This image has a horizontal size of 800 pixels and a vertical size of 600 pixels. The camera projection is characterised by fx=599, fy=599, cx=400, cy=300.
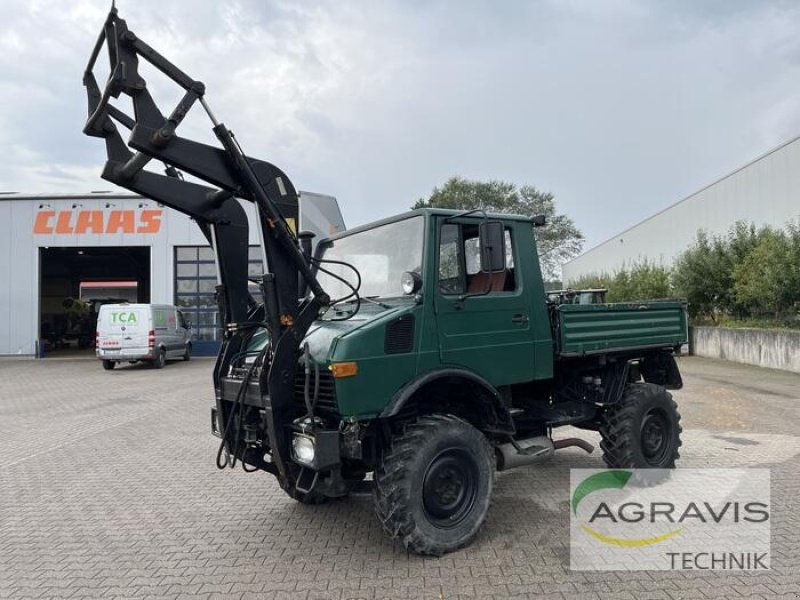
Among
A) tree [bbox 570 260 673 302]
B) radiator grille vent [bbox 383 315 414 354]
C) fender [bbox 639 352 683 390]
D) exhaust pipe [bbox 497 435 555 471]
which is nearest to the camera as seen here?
radiator grille vent [bbox 383 315 414 354]

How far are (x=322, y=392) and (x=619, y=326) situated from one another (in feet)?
9.93

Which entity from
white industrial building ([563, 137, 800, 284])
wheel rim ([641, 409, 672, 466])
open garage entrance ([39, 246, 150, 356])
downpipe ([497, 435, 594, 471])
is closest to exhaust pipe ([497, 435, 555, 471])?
downpipe ([497, 435, 594, 471])

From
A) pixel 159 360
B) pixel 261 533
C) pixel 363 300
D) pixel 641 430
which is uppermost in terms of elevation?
pixel 363 300

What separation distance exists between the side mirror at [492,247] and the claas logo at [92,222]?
72.9ft

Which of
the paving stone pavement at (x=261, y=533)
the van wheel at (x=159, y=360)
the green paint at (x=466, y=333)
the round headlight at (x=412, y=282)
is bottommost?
the paving stone pavement at (x=261, y=533)

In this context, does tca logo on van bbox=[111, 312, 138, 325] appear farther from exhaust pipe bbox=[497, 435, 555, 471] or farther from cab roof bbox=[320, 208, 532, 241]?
exhaust pipe bbox=[497, 435, 555, 471]

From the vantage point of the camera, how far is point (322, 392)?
3.92m

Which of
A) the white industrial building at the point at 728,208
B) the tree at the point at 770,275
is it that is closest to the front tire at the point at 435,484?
the tree at the point at 770,275

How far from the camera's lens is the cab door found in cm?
436

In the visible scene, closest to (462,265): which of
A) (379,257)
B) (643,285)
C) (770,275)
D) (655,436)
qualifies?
(379,257)

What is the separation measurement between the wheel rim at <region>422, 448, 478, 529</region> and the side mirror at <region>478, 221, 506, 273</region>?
1.29 m

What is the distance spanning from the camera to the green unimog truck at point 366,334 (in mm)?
3814

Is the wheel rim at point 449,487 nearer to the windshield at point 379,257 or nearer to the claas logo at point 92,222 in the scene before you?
the windshield at point 379,257

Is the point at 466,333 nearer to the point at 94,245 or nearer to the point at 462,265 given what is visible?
the point at 462,265
